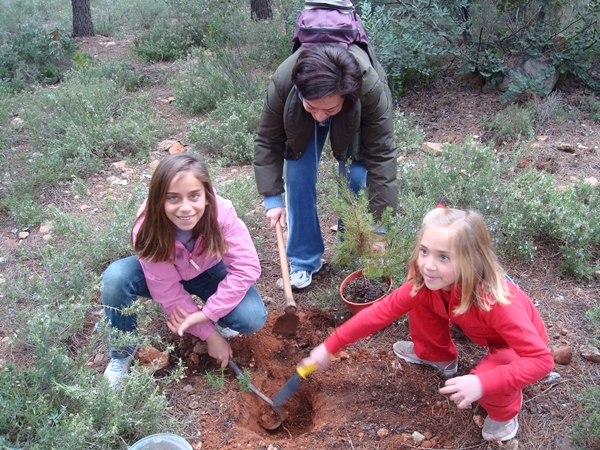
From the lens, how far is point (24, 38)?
23.9 feet

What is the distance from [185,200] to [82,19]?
7.96 m

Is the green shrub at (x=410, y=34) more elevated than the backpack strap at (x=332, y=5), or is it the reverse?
the backpack strap at (x=332, y=5)

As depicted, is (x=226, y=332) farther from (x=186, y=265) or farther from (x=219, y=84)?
(x=219, y=84)

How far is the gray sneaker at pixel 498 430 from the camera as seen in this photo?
2.18m

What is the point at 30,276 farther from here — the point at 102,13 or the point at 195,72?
the point at 102,13

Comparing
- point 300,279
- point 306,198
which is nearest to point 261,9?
point 306,198

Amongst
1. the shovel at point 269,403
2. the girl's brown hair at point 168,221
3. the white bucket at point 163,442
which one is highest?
the girl's brown hair at point 168,221

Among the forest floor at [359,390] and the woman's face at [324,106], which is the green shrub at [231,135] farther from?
the woman's face at [324,106]

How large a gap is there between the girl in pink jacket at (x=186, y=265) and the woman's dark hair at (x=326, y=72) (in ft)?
1.95

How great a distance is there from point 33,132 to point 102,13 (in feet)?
21.3

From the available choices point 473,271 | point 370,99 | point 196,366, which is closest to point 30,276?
point 196,366

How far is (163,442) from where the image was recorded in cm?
209

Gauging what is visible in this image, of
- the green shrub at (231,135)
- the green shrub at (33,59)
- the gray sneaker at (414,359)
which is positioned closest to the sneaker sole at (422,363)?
the gray sneaker at (414,359)

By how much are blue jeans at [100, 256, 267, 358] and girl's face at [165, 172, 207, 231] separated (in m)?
0.41
